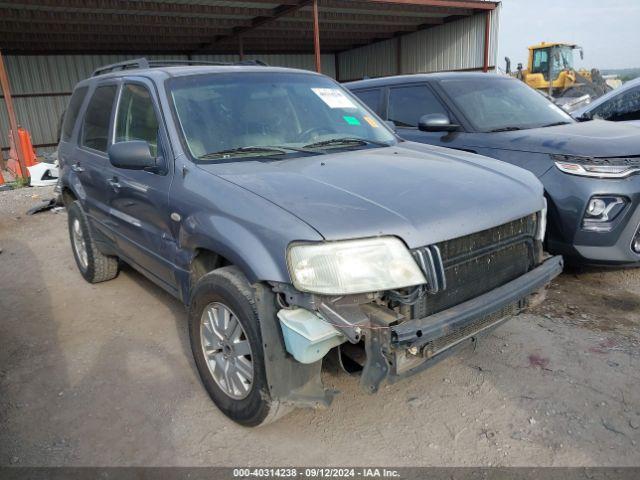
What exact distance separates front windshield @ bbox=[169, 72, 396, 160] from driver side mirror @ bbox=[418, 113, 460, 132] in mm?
1121

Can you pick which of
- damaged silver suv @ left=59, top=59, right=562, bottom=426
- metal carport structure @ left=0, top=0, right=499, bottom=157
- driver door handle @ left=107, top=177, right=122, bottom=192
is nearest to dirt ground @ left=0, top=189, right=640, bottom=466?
damaged silver suv @ left=59, top=59, right=562, bottom=426

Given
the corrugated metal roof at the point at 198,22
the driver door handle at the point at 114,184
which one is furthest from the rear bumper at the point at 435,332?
the corrugated metal roof at the point at 198,22

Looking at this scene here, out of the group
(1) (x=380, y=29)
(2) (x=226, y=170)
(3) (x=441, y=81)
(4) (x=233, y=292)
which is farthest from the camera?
(1) (x=380, y=29)

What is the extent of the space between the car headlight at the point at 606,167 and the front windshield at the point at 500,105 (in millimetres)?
979

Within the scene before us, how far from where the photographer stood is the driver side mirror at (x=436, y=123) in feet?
15.5

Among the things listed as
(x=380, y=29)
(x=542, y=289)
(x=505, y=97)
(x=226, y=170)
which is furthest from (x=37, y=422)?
(x=380, y=29)

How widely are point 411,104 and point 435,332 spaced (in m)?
3.89

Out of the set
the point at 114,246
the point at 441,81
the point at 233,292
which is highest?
the point at 441,81

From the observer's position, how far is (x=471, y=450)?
2.46m

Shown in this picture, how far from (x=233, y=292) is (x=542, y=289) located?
169cm

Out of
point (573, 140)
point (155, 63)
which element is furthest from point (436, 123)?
point (155, 63)

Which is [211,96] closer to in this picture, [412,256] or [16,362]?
[412,256]

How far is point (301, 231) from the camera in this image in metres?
2.12

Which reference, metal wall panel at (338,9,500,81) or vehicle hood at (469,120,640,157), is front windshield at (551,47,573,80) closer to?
metal wall panel at (338,9,500,81)
